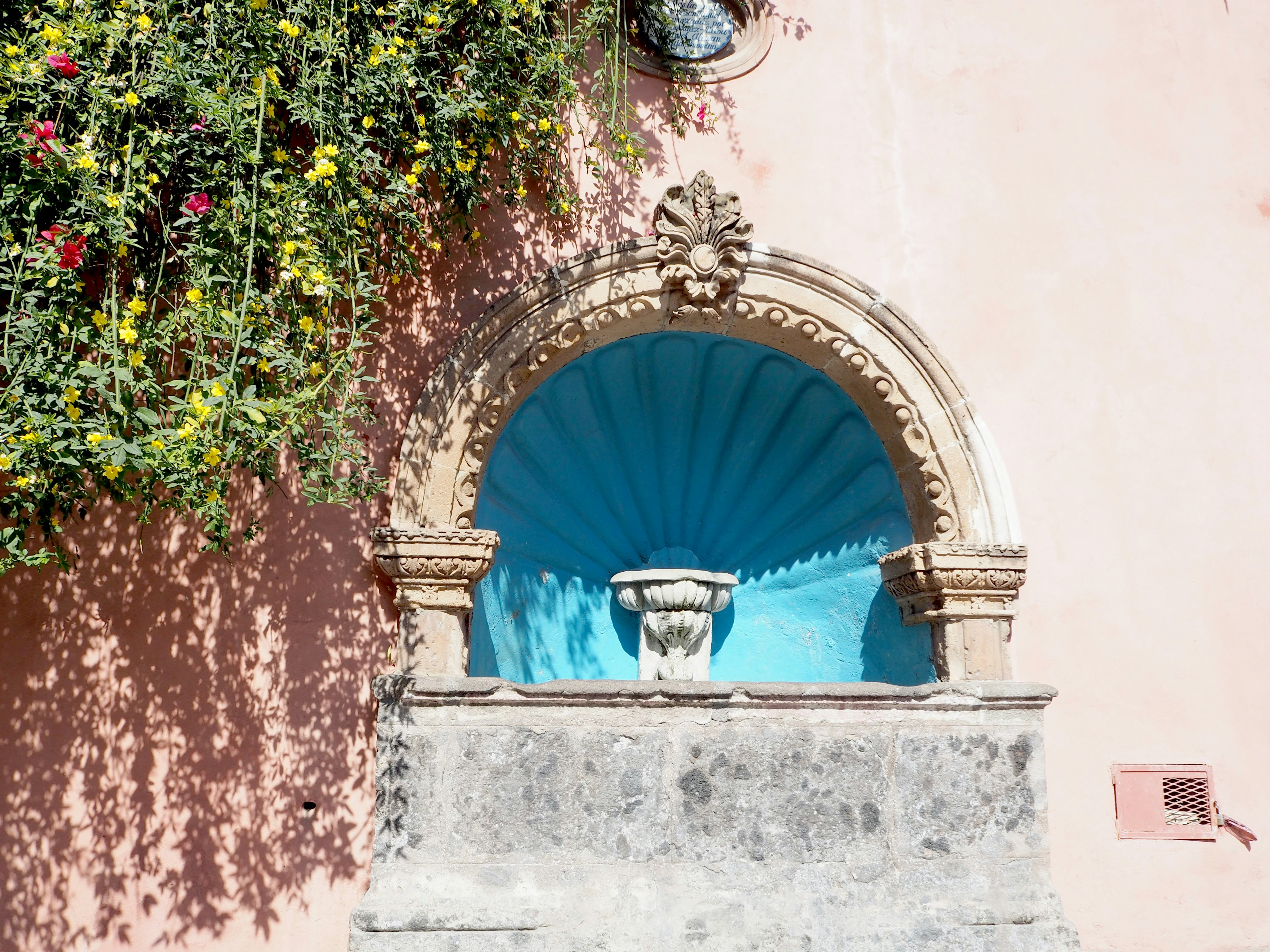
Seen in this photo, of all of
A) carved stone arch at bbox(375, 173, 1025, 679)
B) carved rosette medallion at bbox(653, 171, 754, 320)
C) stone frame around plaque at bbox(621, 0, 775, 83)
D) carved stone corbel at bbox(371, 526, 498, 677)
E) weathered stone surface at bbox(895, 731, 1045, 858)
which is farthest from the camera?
stone frame around plaque at bbox(621, 0, 775, 83)

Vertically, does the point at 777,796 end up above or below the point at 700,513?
below

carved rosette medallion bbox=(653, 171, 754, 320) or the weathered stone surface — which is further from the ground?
carved rosette medallion bbox=(653, 171, 754, 320)

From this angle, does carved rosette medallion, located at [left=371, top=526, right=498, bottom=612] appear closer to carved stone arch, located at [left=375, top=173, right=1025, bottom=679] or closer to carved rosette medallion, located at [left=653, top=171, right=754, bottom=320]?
carved stone arch, located at [left=375, top=173, right=1025, bottom=679]

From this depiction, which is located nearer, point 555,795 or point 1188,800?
point 555,795

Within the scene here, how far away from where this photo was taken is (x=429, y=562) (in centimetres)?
315

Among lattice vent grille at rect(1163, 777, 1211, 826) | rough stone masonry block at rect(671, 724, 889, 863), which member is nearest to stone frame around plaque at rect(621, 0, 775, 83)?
rough stone masonry block at rect(671, 724, 889, 863)

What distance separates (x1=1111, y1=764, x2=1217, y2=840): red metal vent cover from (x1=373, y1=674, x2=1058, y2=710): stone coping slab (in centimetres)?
71

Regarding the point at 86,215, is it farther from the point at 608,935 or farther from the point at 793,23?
the point at 793,23

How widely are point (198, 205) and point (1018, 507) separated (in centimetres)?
268

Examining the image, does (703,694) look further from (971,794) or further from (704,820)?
(971,794)

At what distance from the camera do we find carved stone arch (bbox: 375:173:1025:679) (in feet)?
10.8

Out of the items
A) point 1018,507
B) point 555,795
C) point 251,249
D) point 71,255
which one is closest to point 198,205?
point 251,249

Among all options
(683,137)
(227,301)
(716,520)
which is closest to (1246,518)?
(716,520)

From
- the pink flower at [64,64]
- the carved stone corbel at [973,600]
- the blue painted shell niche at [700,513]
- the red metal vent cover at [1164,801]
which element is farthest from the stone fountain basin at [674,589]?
the pink flower at [64,64]
